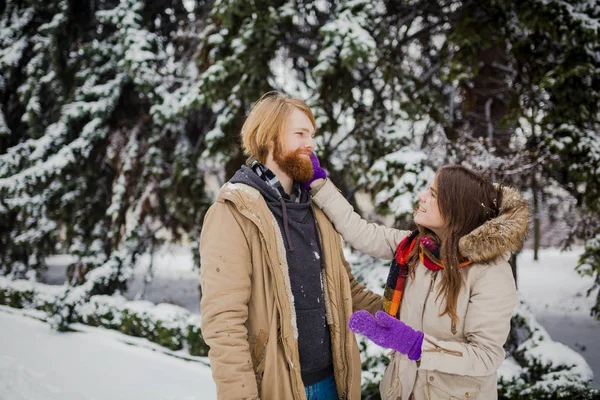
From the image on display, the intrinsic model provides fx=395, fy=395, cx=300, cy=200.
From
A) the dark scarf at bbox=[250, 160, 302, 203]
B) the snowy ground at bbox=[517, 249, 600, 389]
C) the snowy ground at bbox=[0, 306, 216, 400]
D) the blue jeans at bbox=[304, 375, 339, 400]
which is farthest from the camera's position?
the snowy ground at bbox=[517, 249, 600, 389]

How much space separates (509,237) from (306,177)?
3.09ft

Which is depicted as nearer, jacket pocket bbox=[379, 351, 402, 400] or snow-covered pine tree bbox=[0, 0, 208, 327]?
jacket pocket bbox=[379, 351, 402, 400]

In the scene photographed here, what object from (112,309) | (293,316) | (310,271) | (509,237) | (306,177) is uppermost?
(306,177)

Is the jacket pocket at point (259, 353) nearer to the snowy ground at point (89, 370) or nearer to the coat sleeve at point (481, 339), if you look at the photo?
the coat sleeve at point (481, 339)

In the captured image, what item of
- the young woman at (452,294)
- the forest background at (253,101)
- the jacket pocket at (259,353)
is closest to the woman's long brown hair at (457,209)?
the young woman at (452,294)

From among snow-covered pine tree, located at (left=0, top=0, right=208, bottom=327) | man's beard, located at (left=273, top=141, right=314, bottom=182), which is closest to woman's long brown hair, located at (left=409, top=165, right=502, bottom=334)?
man's beard, located at (left=273, top=141, right=314, bottom=182)

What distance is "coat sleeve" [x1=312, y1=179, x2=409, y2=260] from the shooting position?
2139 millimetres

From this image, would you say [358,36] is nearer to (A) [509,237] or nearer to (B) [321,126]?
(B) [321,126]

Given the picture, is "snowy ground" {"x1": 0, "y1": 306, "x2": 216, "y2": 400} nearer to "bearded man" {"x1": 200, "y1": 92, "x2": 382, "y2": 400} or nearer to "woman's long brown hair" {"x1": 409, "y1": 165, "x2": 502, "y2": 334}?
"bearded man" {"x1": 200, "y1": 92, "x2": 382, "y2": 400}

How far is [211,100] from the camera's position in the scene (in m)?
5.83

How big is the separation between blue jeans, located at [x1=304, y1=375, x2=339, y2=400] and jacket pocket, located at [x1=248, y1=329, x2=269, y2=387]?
258 mm

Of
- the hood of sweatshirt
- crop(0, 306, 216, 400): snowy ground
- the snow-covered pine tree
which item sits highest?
the snow-covered pine tree

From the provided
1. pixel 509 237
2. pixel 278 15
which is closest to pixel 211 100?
pixel 278 15

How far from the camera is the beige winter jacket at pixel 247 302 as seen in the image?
1576mm
